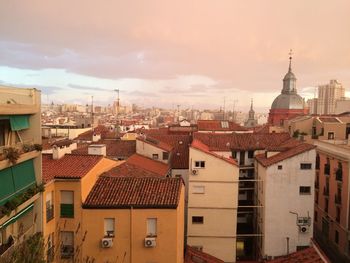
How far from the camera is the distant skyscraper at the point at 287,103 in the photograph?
268 feet

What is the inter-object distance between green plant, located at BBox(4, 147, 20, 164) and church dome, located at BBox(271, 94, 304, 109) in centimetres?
7490

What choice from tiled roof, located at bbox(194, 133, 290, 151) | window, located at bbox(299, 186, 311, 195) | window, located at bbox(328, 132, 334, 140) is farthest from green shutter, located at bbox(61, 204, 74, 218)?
window, located at bbox(328, 132, 334, 140)

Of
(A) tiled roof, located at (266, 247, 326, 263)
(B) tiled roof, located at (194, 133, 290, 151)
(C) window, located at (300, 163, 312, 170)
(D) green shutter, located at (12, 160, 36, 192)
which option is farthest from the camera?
(B) tiled roof, located at (194, 133, 290, 151)

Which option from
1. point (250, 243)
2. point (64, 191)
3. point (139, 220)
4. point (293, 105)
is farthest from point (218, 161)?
point (293, 105)

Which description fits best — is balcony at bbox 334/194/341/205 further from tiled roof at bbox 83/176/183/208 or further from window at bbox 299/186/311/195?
tiled roof at bbox 83/176/183/208

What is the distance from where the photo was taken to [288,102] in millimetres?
81938

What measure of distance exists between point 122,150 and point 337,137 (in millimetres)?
28295

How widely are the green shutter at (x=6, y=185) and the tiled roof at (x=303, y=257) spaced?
19564mm

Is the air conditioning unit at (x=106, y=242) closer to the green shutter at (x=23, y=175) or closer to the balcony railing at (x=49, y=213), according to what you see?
the balcony railing at (x=49, y=213)

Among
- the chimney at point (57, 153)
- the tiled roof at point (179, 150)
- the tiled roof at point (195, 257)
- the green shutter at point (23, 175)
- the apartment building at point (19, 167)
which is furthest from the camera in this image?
the tiled roof at point (179, 150)

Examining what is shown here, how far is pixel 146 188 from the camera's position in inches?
808

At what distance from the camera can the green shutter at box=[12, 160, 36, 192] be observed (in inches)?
583

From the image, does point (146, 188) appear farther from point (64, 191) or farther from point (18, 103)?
point (18, 103)

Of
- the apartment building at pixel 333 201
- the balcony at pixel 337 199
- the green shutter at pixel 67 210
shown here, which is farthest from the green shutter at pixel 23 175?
the balcony at pixel 337 199
